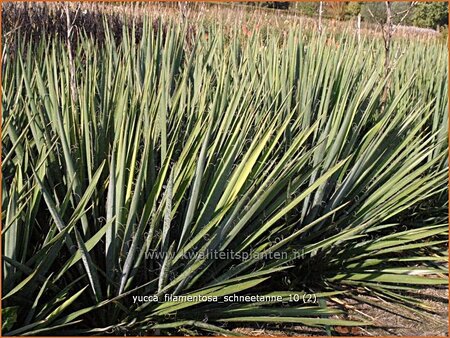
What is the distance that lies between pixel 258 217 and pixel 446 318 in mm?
863

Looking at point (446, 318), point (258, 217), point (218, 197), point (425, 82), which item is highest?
point (425, 82)

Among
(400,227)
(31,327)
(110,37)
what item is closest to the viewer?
(31,327)

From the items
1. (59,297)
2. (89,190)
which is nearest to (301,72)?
(89,190)

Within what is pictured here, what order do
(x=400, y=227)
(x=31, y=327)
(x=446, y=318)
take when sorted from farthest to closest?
(x=400, y=227)
(x=446, y=318)
(x=31, y=327)

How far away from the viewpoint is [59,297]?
1.45 metres

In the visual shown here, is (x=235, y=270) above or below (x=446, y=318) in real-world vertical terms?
above

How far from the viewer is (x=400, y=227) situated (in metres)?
2.49

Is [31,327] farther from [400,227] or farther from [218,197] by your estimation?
[400,227]

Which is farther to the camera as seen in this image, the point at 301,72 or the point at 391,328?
the point at 301,72

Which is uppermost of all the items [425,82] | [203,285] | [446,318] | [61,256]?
[425,82]

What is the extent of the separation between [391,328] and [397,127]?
0.94 metres

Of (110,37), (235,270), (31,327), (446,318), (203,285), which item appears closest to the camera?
(31,327)

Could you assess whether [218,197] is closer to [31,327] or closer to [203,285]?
[203,285]

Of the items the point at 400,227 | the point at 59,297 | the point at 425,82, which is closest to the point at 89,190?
the point at 59,297
